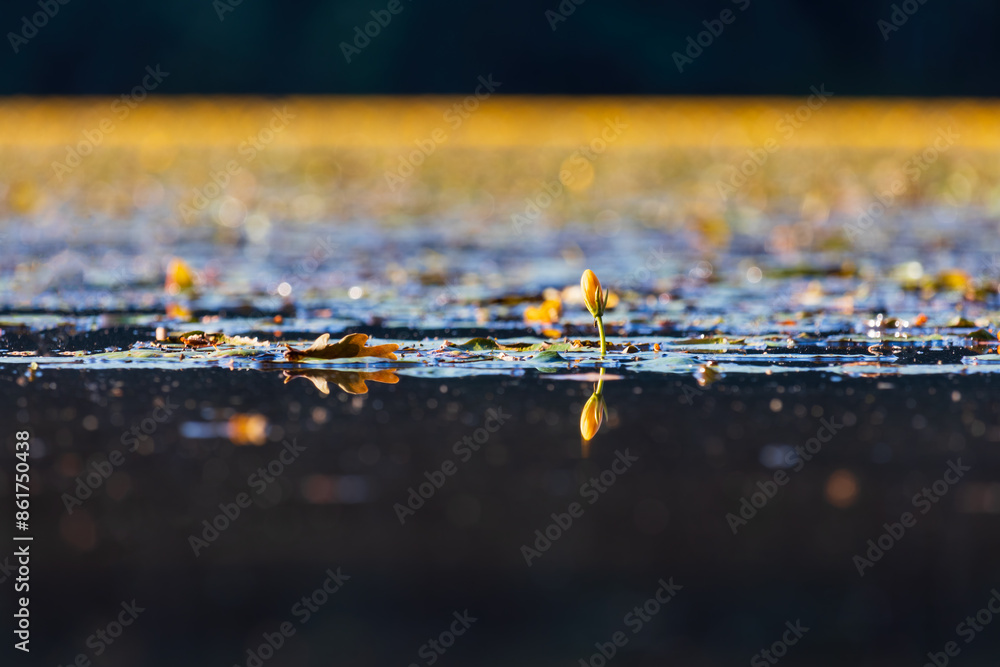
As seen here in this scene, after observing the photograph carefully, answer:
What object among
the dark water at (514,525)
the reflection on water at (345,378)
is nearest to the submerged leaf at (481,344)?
the reflection on water at (345,378)

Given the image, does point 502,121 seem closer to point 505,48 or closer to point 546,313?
point 505,48

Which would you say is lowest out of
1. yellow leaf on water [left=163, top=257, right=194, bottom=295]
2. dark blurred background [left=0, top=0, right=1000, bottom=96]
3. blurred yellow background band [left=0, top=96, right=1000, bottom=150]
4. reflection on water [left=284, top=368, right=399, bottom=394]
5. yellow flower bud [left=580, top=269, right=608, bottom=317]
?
reflection on water [left=284, top=368, right=399, bottom=394]

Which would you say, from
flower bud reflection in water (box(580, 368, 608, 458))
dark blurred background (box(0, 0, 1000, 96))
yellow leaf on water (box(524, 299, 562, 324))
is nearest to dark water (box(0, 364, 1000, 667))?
flower bud reflection in water (box(580, 368, 608, 458))

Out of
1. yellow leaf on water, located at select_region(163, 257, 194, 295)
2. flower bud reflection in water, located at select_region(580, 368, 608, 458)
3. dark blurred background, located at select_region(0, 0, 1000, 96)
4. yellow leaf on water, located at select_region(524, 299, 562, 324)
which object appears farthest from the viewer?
dark blurred background, located at select_region(0, 0, 1000, 96)

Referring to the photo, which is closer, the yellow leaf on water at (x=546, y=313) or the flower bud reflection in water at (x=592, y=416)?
the flower bud reflection in water at (x=592, y=416)

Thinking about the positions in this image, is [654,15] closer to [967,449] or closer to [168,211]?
[168,211]

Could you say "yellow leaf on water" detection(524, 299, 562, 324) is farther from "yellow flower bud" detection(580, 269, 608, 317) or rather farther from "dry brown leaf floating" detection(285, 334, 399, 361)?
"dry brown leaf floating" detection(285, 334, 399, 361)

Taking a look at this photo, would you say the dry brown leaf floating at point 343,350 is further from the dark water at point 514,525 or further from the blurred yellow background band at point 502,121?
the blurred yellow background band at point 502,121
